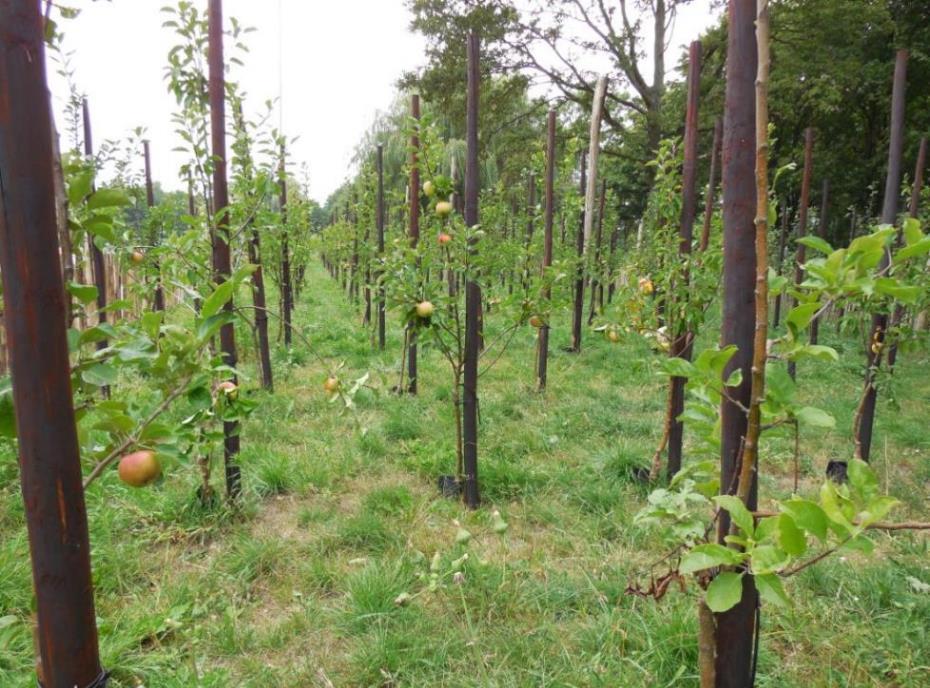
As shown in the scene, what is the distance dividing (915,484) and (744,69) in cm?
339

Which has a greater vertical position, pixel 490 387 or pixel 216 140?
pixel 216 140

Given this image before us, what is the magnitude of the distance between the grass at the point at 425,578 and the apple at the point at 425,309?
37 cm

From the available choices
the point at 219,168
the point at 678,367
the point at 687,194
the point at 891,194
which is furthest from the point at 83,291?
the point at 891,194

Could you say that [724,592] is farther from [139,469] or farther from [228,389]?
[228,389]

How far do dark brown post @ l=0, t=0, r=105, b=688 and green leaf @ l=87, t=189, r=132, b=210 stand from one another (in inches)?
11.2

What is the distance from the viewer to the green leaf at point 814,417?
0.83 m

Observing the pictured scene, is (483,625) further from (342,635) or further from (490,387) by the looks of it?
(490,387)

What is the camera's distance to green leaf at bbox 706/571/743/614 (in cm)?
85

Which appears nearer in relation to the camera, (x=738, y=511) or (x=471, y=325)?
(x=738, y=511)

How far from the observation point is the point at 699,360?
89 cm

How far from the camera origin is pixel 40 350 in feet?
2.53

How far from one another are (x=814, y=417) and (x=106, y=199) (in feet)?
Result: 4.15

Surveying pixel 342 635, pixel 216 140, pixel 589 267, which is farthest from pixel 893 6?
pixel 342 635

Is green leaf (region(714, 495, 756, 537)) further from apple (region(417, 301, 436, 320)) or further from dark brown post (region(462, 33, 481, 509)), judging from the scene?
apple (region(417, 301, 436, 320))
